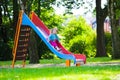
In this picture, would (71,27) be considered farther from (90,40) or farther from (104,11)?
(104,11)

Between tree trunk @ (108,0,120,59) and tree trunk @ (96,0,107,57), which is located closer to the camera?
tree trunk @ (108,0,120,59)

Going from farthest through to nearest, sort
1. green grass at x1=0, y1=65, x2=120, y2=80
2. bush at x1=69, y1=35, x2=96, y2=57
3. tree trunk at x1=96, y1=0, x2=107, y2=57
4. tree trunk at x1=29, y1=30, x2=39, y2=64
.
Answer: bush at x1=69, y1=35, x2=96, y2=57 → tree trunk at x1=96, y1=0, x2=107, y2=57 → tree trunk at x1=29, y1=30, x2=39, y2=64 → green grass at x1=0, y1=65, x2=120, y2=80

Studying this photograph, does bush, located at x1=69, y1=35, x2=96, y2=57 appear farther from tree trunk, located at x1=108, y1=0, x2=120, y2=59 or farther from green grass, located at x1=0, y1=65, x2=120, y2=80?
green grass, located at x1=0, y1=65, x2=120, y2=80

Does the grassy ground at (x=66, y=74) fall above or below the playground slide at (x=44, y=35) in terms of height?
below

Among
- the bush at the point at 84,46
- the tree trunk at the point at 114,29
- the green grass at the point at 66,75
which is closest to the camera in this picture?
the green grass at the point at 66,75

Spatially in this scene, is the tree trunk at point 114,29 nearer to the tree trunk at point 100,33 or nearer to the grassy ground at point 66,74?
the tree trunk at point 100,33

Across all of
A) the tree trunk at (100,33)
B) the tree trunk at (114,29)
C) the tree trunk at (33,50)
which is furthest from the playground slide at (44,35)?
the tree trunk at (100,33)

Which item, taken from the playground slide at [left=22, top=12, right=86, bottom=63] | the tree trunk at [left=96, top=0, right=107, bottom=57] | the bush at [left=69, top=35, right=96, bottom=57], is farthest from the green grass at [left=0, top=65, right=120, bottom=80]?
the bush at [left=69, top=35, right=96, bottom=57]

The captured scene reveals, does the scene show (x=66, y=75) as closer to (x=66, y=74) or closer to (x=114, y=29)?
(x=66, y=74)

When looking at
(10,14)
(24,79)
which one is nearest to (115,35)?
(24,79)

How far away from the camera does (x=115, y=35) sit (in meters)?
24.7

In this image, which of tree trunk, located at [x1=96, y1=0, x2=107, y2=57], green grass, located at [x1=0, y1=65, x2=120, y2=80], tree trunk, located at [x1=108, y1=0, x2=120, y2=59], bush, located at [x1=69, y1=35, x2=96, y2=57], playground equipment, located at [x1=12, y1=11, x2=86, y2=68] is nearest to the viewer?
green grass, located at [x1=0, y1=65, x2=120, y2=80]

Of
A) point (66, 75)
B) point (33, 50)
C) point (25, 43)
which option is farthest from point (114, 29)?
point (66, 75)

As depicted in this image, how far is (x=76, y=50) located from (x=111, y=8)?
20148mm
